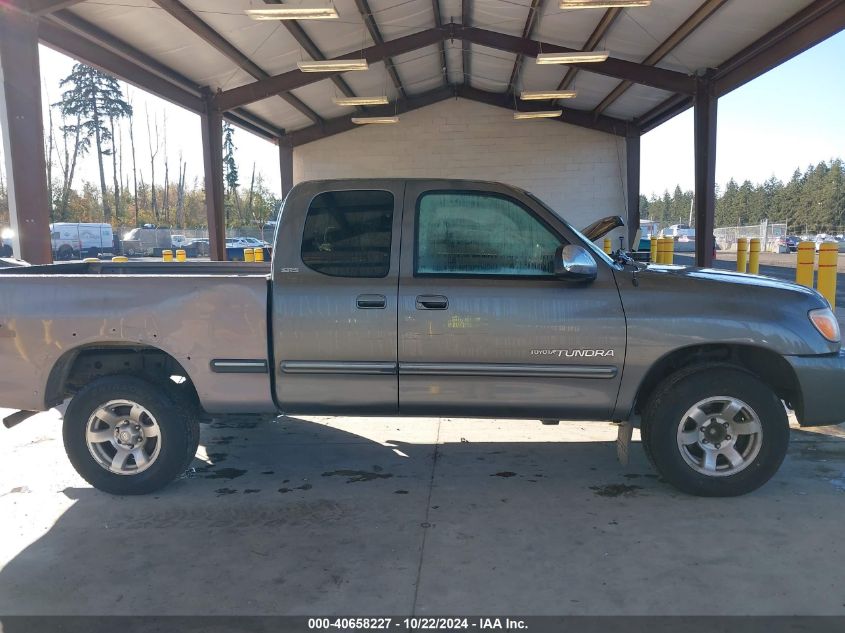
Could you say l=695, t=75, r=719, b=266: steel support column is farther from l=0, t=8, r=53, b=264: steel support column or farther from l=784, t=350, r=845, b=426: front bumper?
l=0, t=8, r=53, b=264: steel support column

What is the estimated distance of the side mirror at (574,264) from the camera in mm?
3812

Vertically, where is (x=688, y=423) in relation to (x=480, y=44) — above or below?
below

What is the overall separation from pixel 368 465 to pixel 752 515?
2.61 meters

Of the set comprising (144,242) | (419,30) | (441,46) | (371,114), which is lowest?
(144,242)

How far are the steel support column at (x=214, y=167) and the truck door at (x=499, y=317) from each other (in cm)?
1468

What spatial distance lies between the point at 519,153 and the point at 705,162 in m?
8.34

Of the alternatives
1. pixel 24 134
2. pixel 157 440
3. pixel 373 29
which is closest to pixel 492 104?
pixel 373 29

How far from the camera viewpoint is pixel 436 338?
3959mm

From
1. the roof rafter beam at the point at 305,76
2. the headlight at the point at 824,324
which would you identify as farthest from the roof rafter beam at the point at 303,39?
the headlight at the point at 824,324

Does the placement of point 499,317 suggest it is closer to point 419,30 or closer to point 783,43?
point 783,43

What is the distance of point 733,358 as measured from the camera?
4.14 metres

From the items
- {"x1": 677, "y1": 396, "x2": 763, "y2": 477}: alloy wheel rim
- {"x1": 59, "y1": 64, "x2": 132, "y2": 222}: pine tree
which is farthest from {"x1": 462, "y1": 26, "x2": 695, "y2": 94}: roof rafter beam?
{"x1": 59, "y1": 64, "x2": 132, "y2": 222}: pine tree
